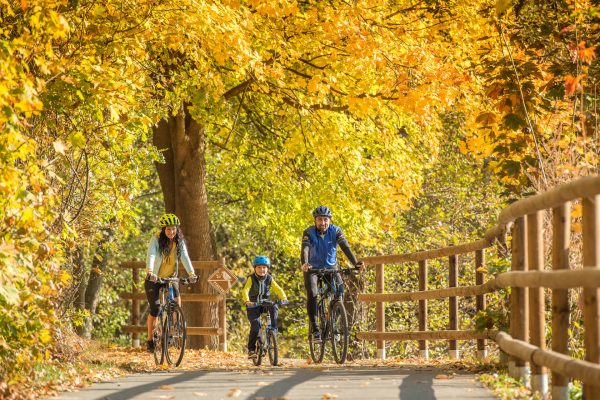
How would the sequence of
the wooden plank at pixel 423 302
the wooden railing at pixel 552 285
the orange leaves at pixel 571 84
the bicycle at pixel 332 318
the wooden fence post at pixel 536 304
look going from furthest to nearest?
the wooden plank at pixel 423 302, the bicycle at pixel 332 318, the orange leaves at pixel 571 84, the wooden fence post at pixel 536 304, the wooden railing at pixel 552 285

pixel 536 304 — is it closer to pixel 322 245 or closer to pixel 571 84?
pixel 571 84

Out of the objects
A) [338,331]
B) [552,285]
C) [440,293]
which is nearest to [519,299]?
[552,285]

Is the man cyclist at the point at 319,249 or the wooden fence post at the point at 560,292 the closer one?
the wooden fence post at the point at 560,292

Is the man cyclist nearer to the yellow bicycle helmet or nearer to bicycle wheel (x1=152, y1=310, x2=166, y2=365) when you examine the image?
the yellow bicycle helmet

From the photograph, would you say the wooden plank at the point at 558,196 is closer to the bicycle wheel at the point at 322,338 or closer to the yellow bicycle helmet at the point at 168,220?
the bicycle wheel at the point at 322,338

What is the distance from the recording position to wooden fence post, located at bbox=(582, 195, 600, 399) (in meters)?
7.28

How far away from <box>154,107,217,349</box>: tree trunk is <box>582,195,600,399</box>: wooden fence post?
13.8 meters

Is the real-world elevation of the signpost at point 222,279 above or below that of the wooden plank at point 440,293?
above

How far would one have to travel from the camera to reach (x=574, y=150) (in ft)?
39.1

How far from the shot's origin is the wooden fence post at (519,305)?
9773 millimetres

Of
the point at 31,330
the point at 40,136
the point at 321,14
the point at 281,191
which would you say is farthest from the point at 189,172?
the point at 31,330

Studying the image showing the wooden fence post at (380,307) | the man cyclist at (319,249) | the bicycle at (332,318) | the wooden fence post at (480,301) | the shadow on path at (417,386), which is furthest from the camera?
the wooden fence post at (380,307)

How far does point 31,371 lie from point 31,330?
35.5 inches

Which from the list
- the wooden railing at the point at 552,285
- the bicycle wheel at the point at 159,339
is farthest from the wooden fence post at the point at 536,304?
the bicycle wheel at the point at 159,339
